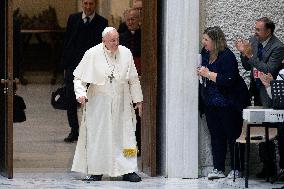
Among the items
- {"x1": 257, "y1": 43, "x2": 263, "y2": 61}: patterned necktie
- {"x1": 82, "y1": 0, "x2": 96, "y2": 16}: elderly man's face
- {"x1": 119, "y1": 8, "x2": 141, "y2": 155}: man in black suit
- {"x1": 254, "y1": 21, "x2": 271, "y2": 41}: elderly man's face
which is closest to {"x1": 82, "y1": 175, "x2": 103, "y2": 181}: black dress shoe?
{"x1": 119, "y1": 8, "x2": 141, "y2": 155}: man in black suit

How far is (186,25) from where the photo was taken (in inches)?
541

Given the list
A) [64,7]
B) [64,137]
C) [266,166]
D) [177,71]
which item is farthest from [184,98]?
[64,7]

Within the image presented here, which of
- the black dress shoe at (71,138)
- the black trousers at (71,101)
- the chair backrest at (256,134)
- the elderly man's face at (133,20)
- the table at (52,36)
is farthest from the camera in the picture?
the table at (52,36)

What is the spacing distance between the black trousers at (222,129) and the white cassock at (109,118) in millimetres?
875

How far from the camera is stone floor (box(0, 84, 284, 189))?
13.4m

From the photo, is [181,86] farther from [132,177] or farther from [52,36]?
[52,36]

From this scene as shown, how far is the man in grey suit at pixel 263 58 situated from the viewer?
13.2 metres

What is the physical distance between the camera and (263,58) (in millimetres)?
13406

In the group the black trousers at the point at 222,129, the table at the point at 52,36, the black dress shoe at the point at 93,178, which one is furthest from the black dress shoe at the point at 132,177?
the table at the point at 52,36

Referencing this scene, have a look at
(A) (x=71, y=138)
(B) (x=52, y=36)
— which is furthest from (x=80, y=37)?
(B) (x=52, y=36)

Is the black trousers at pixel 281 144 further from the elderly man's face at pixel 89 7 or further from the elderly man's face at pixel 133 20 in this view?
the elderly man's face at pixel 89 7

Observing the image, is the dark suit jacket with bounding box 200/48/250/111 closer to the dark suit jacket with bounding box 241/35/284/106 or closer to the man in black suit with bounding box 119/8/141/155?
the dark suit jacket with bounding box 241/35/284/106

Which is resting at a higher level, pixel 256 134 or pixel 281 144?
pixel 256 134

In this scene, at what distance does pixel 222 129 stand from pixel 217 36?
1089 millimetres
